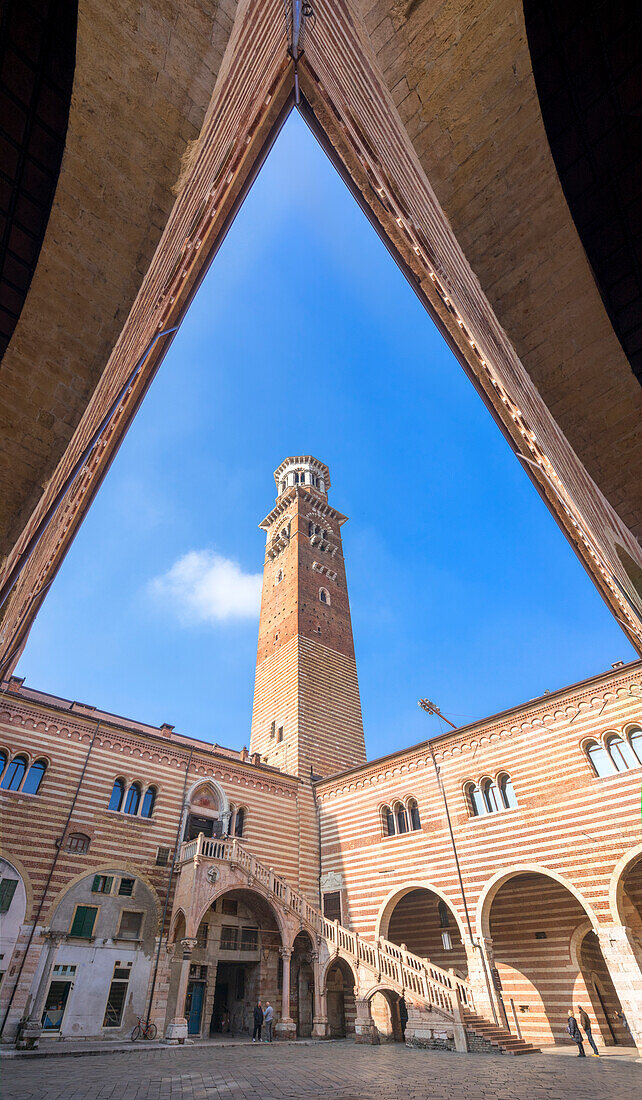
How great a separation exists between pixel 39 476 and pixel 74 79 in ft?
10.2

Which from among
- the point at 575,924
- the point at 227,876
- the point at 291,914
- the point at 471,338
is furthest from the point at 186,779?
the point at 471,338

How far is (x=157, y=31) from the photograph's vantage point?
3.46 metres

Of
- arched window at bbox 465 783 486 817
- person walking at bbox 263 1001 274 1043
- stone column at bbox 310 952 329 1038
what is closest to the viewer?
person walking at bbox 263 1001 274 1043

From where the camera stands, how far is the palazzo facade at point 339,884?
13.9 metres

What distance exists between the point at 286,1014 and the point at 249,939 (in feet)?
8.46

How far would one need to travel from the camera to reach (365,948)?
53.7 feet

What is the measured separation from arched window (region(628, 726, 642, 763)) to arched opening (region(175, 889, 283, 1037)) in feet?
41.7

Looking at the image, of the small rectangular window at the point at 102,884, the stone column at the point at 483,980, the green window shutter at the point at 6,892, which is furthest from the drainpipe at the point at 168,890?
the stone column at the point at 483,980

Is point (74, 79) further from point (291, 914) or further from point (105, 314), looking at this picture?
point (291, 914)

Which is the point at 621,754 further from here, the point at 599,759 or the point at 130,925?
the point at 130,925

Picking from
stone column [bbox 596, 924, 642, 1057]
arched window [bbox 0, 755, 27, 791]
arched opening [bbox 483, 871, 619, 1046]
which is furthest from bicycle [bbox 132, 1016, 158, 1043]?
stone column [bbox 596, 924, 642, 1057]

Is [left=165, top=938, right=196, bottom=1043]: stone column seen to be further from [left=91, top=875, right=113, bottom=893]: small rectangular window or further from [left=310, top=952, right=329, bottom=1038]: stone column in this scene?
[left=310, top=952, right=329, bottom=1038]: stone column

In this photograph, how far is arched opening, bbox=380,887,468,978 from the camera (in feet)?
57.4

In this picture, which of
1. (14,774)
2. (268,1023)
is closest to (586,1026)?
(268,1023)
